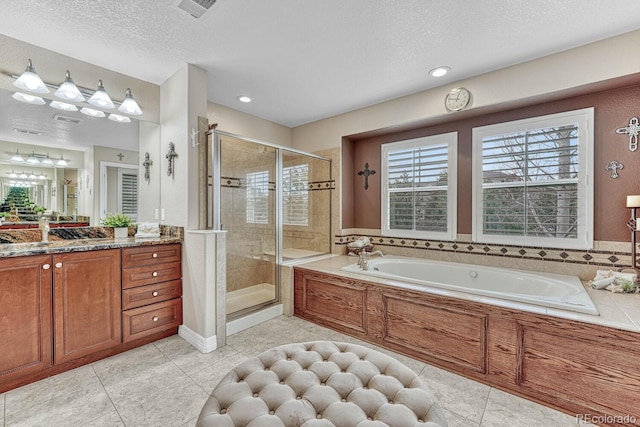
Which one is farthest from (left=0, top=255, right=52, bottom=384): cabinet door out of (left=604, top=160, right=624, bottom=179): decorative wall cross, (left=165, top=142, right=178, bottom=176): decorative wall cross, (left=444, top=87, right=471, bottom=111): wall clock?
(left=604, top=160, right=624, bottom=179): decorative wall cross

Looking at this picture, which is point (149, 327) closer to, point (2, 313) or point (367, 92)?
point (2, 313)

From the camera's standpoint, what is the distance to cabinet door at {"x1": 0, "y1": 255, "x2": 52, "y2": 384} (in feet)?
6.00

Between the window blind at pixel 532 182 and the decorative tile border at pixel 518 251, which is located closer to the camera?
the decorative tile border at pixel 518 251

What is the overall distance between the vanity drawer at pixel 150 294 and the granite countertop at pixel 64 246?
401 millimetres

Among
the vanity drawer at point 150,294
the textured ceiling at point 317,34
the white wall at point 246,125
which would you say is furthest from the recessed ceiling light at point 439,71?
the vanity drawer at point 150,294

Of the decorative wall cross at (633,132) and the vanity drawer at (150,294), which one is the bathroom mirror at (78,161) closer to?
the vanity drawer at (150,294)

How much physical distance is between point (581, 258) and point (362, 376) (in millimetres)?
2585

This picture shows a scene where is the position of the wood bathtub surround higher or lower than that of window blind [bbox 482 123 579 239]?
lower

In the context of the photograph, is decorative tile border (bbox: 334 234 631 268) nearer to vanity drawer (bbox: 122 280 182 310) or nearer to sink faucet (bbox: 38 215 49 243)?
vanity drawer (bbox: 122 280 182 310)

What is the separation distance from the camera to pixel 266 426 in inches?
38.4

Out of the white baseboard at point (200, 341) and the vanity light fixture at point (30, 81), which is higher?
the vanity light fixture at point (30, 81)

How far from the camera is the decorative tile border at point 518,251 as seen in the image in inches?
95.5

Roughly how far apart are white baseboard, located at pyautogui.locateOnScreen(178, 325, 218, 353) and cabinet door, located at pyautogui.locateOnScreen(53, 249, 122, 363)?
54cm

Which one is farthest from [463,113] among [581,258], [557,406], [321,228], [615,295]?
[557,406]
